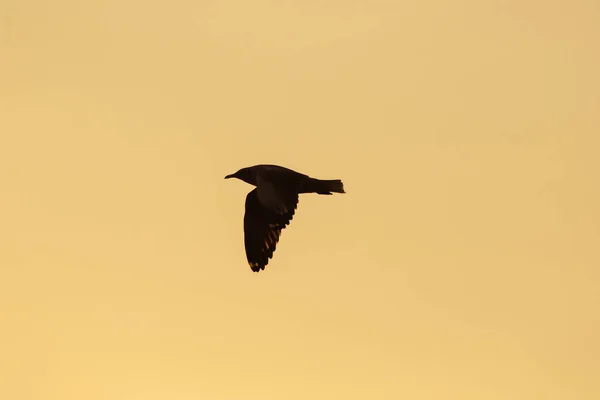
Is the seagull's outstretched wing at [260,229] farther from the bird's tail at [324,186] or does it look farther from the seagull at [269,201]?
the bird's tail at [324,186]

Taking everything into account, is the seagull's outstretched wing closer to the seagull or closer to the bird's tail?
the seagull

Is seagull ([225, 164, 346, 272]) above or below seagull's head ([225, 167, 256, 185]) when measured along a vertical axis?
below

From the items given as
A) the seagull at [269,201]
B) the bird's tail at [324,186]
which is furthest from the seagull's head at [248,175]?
the bird's tail at [324,186]

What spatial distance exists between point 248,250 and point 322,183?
0.35m

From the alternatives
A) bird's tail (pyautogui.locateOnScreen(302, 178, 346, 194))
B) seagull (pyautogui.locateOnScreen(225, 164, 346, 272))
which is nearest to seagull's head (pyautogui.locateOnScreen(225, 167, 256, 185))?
seagull (pyautogui.locateOnScreen(225, 164, 346, 272))

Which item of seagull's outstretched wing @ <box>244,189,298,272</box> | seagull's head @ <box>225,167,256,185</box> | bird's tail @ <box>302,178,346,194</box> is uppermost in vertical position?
seagull's head @ <box>225,167,256,185</box>

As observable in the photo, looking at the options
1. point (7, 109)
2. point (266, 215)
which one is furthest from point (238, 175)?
point (7, 109)

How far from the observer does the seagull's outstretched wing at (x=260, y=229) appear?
2.27m

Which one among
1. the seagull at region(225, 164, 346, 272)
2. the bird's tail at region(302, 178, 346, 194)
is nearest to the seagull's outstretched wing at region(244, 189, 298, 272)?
the seagull at region(225, 164, 346, 272)

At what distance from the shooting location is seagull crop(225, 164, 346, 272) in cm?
212

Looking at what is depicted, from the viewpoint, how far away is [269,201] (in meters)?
2.14

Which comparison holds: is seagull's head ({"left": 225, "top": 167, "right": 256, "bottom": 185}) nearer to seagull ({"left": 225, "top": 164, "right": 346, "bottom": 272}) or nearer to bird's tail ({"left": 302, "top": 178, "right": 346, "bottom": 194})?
seagull ({"left": 225, "top": 164, "right": 346, "bottom": 272})

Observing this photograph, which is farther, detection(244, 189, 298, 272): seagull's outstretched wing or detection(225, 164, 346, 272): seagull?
detection(244, 189, 298, 272): seagull's outstretched wing

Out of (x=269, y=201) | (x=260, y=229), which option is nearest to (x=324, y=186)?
(x=269, y=201)
